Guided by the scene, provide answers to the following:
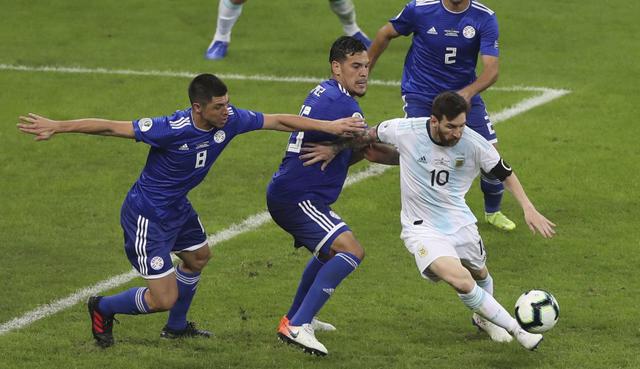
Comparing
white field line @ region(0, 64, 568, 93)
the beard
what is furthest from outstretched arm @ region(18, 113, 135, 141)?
white field line @ region(0, 64, 568, 93)

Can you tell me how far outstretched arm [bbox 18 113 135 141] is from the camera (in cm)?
908

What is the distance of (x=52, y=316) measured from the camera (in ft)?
36.0

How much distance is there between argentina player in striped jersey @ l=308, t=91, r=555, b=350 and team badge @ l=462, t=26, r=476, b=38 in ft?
10.4

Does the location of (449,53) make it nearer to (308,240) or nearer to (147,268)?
(308,240)

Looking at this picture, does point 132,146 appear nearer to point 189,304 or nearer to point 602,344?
point 189,304

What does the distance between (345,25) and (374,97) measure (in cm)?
264

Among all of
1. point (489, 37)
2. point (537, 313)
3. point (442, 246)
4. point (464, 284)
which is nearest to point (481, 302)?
point (464, 284)

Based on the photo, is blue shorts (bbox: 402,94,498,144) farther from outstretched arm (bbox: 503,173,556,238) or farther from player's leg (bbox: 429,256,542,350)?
player's leg (bbox: 429,256,542,350)

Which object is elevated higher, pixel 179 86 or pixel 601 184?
pixel 601 184

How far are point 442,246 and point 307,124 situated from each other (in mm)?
1357

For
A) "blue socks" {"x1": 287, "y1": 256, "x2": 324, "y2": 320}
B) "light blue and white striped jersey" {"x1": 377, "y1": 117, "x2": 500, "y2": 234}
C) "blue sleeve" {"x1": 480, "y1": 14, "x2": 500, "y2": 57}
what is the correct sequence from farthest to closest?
"blue sleeve" {"x1": 480, "y1": 14, "x2": 500, "y2": 57}, "blue socks" {"x1": 287, "y1": 256, "x2": 324, "y2": 320}, "light blue and white striped jersey" {"x1": 377, "y1": 117, "x2": 500, "y2": 234}

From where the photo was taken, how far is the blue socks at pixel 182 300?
10312 mm

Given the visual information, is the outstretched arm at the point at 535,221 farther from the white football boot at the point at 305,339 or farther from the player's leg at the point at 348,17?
the player's leg at the point at 348,17

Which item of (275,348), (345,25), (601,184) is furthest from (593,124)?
(275,348)
